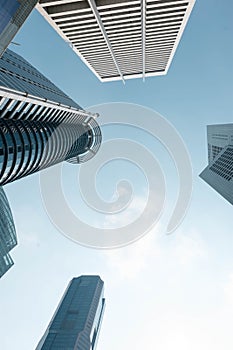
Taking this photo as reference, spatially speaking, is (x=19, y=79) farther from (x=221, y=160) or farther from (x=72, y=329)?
(x=72, y=329)

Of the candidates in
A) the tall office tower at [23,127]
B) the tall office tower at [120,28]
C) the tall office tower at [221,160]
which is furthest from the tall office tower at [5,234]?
the tall office tower at [221,160]

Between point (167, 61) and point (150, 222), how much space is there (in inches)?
1671

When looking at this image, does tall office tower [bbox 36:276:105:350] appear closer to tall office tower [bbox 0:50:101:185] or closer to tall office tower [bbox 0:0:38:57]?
tall office tower [bbox 0:50:101:185]

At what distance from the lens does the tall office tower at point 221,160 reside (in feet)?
359

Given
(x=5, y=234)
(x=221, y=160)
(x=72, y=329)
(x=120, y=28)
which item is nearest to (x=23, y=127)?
(x=120, y=28)

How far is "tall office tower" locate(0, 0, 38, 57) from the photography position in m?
21.5

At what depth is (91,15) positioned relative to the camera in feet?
154

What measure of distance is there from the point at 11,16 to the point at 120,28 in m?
35.8

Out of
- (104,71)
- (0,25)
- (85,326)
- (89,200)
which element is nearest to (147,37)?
(104,71)

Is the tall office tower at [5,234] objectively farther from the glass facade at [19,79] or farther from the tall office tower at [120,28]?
the tall office tower at [120,28]

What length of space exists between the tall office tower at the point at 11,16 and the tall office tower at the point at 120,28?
22.5m

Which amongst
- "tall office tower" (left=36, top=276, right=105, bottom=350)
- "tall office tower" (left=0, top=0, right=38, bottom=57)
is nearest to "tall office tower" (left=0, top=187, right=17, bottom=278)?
"tall office tower" (left=36, top=276, right=105, bottom=350)

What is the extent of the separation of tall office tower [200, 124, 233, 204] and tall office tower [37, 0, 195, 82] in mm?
55428

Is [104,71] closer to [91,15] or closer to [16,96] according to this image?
[91,15]
